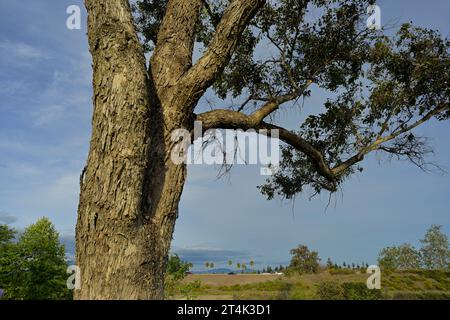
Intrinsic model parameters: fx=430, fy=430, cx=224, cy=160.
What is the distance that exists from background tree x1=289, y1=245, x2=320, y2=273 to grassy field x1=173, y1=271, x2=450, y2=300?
218cm

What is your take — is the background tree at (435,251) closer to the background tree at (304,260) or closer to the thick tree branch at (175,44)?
the background tree at (304,260)

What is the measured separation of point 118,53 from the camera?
405 cm

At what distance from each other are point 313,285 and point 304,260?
532 cm

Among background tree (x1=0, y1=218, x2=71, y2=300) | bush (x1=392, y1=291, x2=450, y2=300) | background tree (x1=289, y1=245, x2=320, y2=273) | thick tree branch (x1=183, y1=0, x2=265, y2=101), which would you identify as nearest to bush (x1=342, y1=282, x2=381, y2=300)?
bush (x1=392, y1=291, x2=450, y2=300)

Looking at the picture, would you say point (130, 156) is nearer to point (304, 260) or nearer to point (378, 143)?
point (378, 143)

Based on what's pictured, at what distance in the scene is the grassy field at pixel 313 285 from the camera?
20.1 m

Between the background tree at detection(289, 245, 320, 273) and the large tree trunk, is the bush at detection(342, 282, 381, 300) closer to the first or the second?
the background tree at detection(289, 245, 320, 273)

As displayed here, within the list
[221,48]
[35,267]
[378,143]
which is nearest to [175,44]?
[221,48]

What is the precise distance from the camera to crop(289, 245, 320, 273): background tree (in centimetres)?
2553

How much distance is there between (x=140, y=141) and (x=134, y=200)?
1.75ft

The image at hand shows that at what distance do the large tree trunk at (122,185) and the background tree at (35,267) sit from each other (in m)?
10.3

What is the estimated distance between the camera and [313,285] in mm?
20828
